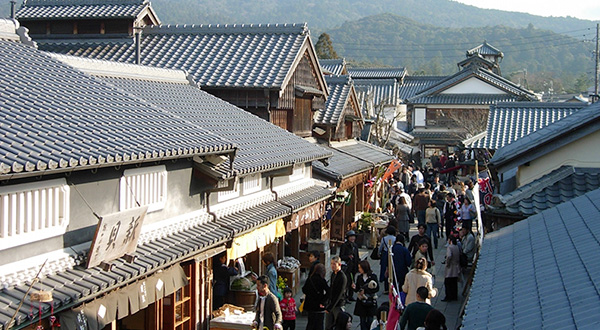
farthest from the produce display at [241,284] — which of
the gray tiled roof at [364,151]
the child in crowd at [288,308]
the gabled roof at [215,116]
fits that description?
the gray tiled roof at [364,151]

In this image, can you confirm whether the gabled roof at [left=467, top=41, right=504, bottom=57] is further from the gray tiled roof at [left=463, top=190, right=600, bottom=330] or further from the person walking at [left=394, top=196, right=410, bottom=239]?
the gray tiled roof at [left=463, top=190, right=600, bottom=330]

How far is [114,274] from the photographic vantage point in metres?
9.00

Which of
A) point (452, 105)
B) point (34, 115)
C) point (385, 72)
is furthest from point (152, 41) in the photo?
point (385, 72)

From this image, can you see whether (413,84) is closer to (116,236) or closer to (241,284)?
(241,284)

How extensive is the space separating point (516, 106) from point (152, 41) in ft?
48.7

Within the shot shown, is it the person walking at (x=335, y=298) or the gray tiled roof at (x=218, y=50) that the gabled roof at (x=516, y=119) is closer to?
the gray tiled roof at (x=218, y=50)

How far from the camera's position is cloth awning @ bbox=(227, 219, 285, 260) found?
13.4 metres

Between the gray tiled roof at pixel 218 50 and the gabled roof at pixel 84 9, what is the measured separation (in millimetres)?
875

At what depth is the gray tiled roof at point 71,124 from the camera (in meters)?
7.79

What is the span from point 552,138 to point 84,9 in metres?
16.7

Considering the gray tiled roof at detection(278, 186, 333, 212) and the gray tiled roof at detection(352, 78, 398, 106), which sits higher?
the gray tiled roof at detection(352, 78, 398, 106)

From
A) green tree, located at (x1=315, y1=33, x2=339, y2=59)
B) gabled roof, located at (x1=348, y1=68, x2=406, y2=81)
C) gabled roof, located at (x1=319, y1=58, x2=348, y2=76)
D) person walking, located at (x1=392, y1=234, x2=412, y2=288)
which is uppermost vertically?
green tree, located at (x1=315, y1=33, x2=339, y2=59)

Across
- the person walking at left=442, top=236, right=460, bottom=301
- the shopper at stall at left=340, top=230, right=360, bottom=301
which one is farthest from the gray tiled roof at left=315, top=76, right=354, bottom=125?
the person walking at left=442, top=236, right=460, bottom=301

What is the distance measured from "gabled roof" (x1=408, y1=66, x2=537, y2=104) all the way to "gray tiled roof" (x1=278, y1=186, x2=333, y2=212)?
36.8 meters
